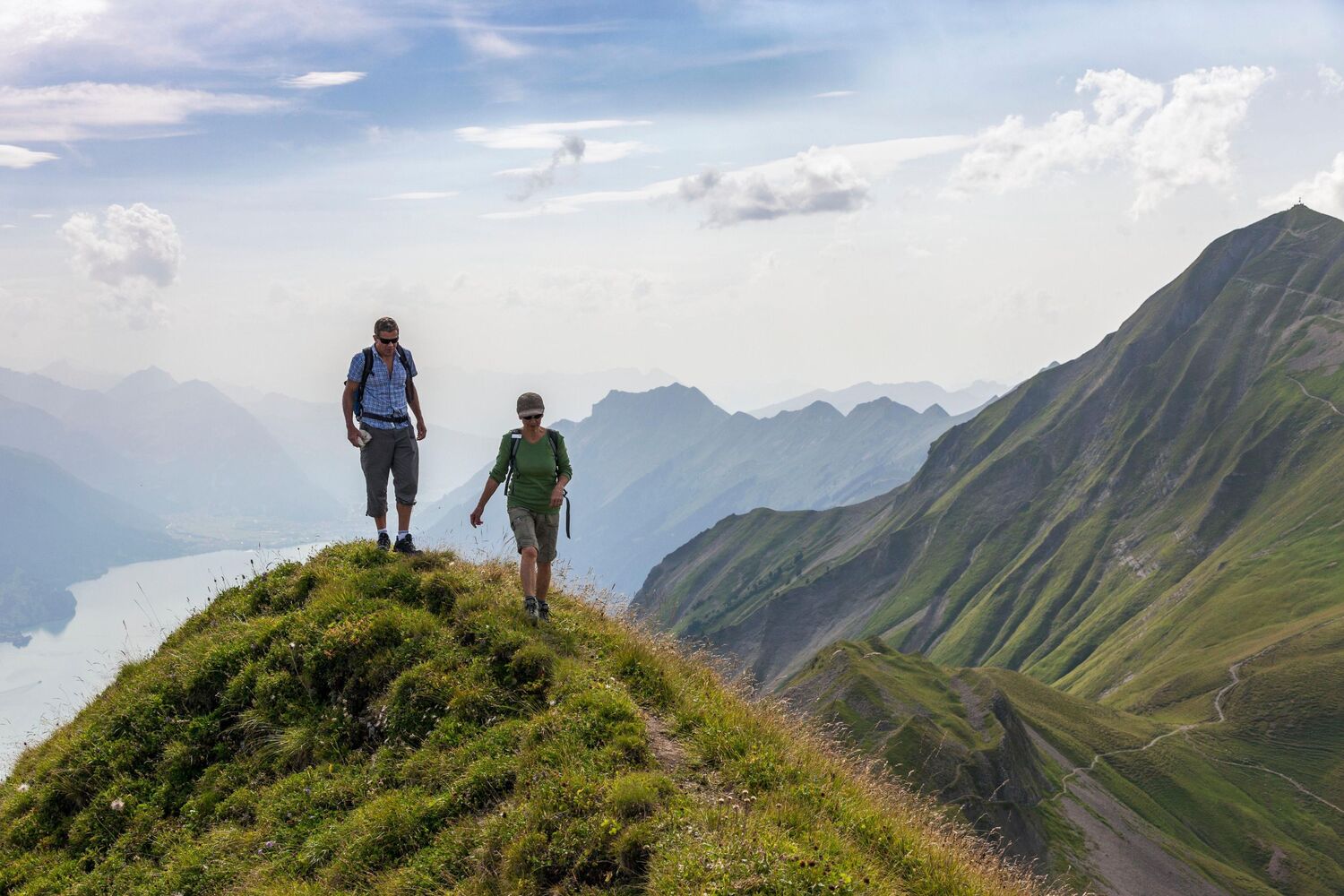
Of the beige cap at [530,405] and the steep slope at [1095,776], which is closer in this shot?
the beige cap at [530,405]

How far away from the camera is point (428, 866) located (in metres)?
9.08

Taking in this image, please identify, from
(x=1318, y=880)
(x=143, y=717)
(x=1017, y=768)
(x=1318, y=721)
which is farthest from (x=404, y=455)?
(x=1318, y=721)

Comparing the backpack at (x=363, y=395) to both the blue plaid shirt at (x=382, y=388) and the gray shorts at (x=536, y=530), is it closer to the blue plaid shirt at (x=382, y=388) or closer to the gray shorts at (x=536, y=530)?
the blue plaid shirt at (x=382, y=388)

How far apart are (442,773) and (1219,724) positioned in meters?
158

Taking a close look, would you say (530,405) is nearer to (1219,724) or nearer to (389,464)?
(389,464)

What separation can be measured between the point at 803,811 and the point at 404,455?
10.7 m

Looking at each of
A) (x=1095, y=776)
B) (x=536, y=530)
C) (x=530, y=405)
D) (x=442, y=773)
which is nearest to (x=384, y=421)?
(x=530, y=405)

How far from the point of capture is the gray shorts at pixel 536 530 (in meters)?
13.6

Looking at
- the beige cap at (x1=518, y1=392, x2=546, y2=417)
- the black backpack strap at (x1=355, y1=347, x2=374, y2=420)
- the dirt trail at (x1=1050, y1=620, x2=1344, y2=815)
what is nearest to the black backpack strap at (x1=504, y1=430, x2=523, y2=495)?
the beige cap at (x1=518, y1=392, x2=546, y2=417)

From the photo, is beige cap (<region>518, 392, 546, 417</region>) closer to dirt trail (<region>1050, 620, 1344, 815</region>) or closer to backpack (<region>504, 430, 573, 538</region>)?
backpack (<region>504, 430, 573, 538</region>)

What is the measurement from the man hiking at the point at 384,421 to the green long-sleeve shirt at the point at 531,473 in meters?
3.19

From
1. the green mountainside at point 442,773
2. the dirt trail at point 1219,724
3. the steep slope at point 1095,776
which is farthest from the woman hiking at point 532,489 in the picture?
the dirt trail at point 1219,724

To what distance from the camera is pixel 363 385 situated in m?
15.9

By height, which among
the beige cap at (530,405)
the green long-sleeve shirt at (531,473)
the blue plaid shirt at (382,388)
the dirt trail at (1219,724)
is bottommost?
the dirt trail at (1219,724)
